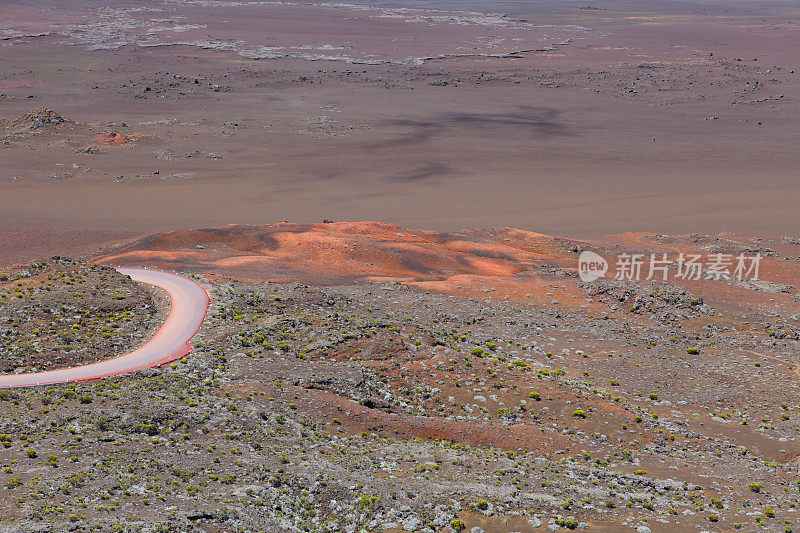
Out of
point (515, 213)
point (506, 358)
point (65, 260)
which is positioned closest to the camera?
point (506, 358)

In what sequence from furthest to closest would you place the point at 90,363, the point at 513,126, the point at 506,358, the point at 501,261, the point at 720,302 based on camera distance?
the point at 513,126
the point at 501,261
the point at 720,302
the point at 506,358
the point at 90,363

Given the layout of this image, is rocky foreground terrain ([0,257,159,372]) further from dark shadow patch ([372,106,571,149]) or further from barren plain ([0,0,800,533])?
dark shadow patch ([372,106,571,149])

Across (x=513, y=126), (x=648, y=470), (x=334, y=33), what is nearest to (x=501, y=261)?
(x=648, y=470)

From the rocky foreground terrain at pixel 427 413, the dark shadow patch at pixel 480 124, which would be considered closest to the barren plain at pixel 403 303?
the rocky foreground terrain at pixel 427 413

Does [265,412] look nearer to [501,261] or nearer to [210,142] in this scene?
[501,261]

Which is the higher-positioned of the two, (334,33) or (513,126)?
(334,33)

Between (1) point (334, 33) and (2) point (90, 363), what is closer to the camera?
(2) point (90, 363)

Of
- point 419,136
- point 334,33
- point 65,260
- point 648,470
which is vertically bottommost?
point 648,470
